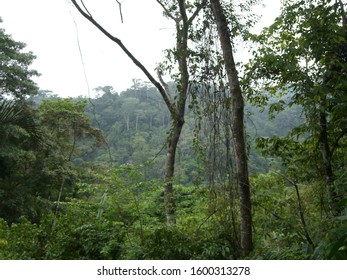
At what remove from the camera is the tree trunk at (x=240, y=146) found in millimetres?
2885

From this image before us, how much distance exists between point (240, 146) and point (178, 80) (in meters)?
1.88

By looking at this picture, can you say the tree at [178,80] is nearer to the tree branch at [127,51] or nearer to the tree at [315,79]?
the tree branch at [127,51]

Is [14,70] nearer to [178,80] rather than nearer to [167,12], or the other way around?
[167,12]

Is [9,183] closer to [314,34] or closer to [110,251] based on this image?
[110,251]

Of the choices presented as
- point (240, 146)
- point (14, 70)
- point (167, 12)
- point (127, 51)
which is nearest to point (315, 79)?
point (240, 146)

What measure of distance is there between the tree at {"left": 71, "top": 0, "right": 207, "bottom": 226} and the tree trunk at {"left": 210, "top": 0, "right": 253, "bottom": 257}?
85 cm

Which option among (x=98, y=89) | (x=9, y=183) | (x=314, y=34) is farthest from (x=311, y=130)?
(x=98, y=89)

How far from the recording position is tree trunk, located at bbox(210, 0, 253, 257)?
288 centimetres

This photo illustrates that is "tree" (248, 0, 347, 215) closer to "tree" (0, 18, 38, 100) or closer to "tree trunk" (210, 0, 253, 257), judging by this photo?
"tree trunk" (210, 0, 253, 257)

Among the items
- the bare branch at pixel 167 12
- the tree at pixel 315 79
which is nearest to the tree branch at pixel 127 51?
the tree at pixel 315 79

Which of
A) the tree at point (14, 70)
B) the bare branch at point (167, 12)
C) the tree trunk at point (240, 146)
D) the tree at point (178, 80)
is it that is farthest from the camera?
the tree at point (14, 70)

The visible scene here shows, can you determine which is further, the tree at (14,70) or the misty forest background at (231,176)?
the tree at (14,70)

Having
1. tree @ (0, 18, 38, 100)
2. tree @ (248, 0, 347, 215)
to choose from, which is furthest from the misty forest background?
tree @ (0, 18, 38, 100)

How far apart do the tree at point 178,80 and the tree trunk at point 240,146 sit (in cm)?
85
